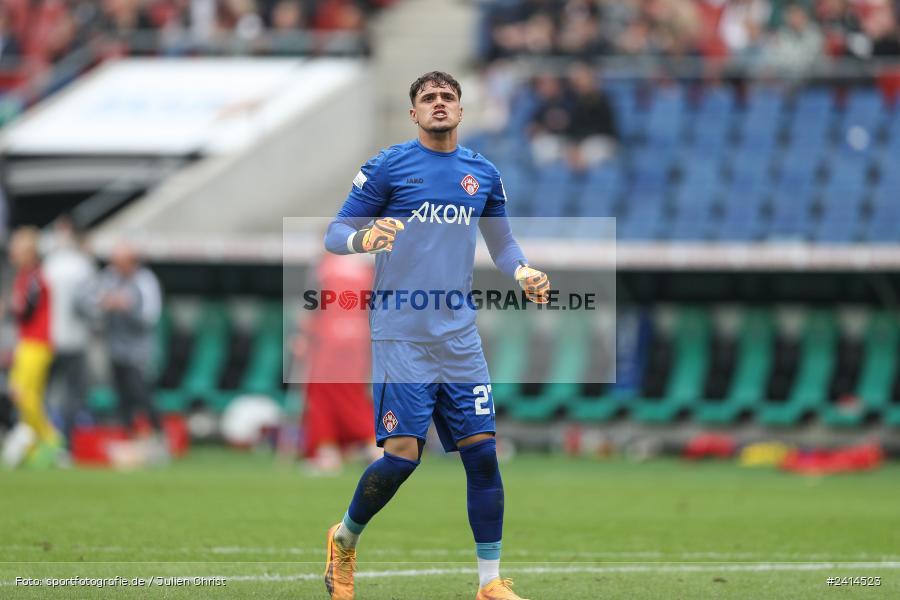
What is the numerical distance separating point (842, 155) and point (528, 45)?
4.52 m

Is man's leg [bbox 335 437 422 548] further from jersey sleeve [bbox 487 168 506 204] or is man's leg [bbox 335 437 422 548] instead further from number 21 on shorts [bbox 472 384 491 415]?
jersey sleeve [bbox 487 168 506 204]

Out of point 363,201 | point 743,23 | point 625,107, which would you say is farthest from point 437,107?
point 743,23

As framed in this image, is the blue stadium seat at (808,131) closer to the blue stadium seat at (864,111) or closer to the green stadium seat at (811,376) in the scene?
the blue stadium seat at (864,111)

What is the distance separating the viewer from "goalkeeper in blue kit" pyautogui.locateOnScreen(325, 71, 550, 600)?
7480 millimetres

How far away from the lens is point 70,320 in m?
17.1

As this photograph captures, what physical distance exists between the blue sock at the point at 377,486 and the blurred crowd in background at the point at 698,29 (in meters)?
13.6

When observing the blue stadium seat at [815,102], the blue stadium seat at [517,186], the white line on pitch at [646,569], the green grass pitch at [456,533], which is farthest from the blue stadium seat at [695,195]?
the white line on pitch at [646,569]

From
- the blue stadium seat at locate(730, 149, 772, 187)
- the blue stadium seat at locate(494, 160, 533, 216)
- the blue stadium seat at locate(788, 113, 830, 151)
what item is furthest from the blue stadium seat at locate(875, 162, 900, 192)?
the blue stadium seat at locate(494, 160, 533, 216)

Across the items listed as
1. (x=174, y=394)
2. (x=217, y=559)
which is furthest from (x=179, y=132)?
(x=217, y=559)

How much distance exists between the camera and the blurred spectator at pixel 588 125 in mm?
20000

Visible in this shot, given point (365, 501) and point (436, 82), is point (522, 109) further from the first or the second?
point (365, 501)

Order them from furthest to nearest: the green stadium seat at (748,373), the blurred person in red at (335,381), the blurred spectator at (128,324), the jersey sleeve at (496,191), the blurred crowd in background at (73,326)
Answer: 1. the green stadium seat at (748,373)
2. the blurred spectator at (128,324)
3. the blurred crowd in background at (73,326)
4. the blurred person in red at (335,381)
5. the jersey sleeve at (496,191)

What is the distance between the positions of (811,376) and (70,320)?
8.40 metres

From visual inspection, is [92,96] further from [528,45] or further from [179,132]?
[528,45]
